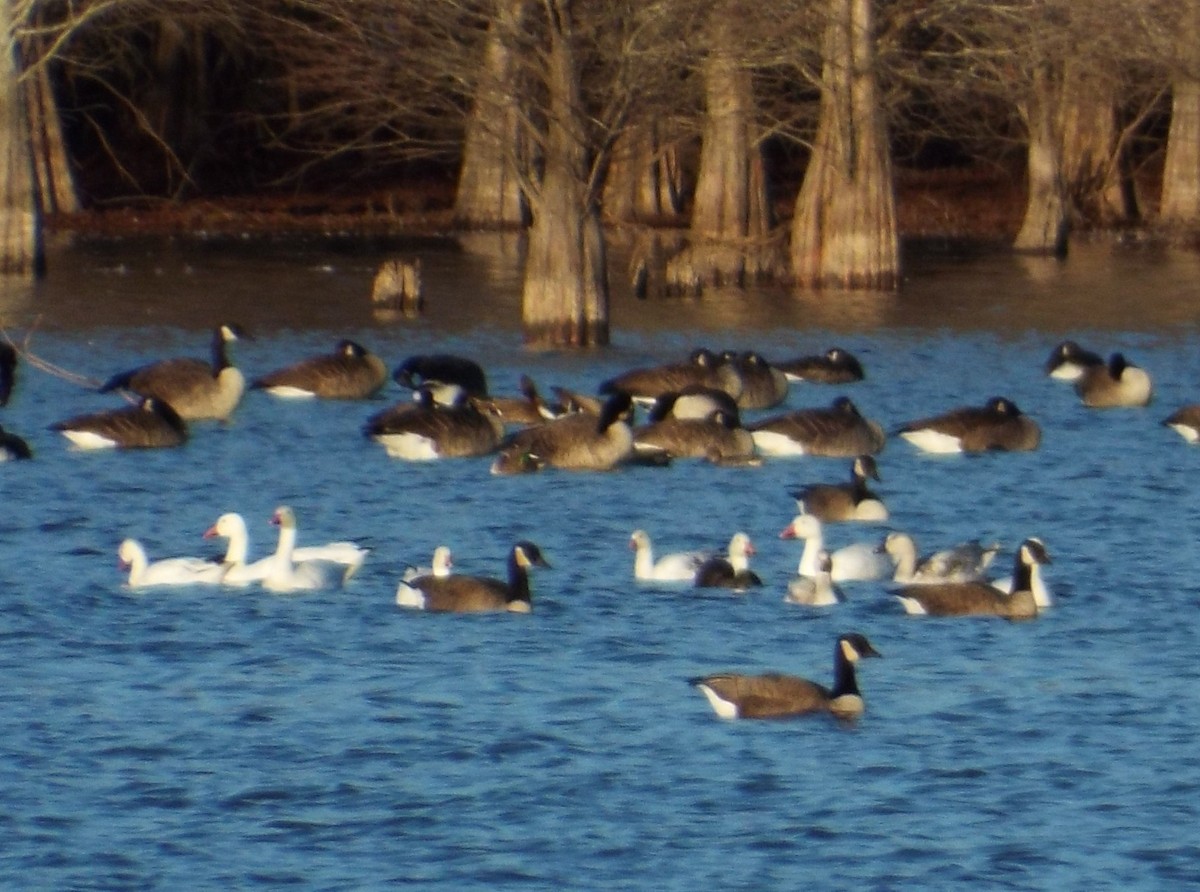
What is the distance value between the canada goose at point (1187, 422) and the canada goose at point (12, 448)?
10.1 m

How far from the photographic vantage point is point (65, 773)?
12445 millimetres

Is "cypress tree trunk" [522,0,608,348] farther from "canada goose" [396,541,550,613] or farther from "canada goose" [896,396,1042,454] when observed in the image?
"canada goose" [396,541,550,613]

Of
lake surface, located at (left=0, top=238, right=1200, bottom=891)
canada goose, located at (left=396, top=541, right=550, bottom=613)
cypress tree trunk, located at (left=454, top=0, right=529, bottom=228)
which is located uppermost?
cypress tree trunk, located at (left=454, top=0, right=529, bottom=228)

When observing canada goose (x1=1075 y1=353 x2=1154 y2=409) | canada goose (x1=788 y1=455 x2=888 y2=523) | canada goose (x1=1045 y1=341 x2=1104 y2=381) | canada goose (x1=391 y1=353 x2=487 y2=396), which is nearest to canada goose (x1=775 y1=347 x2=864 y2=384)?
canada goose (x1=1045 y1=341 x2=1104 y2=381)

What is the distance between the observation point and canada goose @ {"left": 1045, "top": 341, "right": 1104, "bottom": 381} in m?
28.0

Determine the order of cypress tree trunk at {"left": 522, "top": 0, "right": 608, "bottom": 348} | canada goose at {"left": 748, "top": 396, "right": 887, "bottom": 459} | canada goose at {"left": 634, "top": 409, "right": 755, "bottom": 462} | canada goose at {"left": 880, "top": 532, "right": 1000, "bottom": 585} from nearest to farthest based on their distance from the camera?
1. canada goose at {"left": 880, "top": 532, "right": 1000, "bottom": 585}
2. canada goose at {"left": 634, "top": 409, "right": 755, "bottom": 462}
3. canada goose at {"left": 748, "top": 396, "right": 887, "bottom": 459}
4. cypress tree trunk at {"left": 522, "top": 0, "right": 608, "bottom": 348}

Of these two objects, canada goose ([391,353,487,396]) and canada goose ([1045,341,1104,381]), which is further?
canada goose ([1045,341,1104,381])

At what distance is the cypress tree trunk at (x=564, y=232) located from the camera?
28609mm

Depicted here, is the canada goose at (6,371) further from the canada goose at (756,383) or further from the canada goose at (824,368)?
the canada goose at (824,368)

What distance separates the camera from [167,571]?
1680 cm

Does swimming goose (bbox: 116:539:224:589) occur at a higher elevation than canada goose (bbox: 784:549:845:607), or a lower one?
higher

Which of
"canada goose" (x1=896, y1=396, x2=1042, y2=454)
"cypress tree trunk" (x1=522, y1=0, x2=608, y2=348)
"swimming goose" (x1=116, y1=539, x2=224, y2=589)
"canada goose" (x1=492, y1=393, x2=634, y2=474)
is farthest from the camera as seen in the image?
"cypress tree trunk" (x1=522, y1=0, x2=608, y2=348)

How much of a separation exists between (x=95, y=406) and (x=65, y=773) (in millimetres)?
13428

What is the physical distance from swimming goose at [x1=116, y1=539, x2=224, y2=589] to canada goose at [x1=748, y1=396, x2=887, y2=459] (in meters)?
6.92
